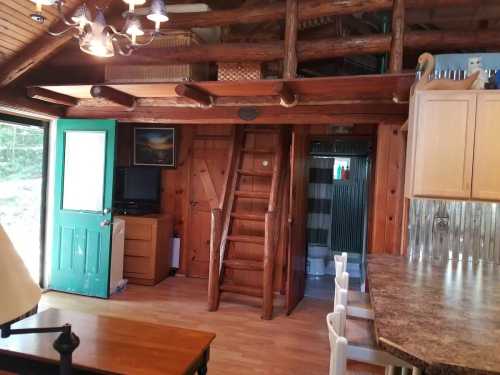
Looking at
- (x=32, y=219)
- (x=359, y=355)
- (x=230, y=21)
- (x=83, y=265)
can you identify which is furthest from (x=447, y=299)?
(x=32, y=219)

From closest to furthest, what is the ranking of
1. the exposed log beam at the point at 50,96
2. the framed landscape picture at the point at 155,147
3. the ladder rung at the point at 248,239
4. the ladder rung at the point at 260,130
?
the exposed log beam at the point at 50,96, the ladder rung at the point at 248,239, the ladder rung at the point at 260,130, the framed landscape picture at the point at 155,147

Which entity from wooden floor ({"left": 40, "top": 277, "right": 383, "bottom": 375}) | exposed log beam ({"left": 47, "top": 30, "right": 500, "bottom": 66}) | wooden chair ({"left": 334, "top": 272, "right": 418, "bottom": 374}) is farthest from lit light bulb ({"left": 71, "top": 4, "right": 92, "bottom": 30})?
wooden floor ({"left": 40, "top": 277, "right": 383, "bottom": 375})

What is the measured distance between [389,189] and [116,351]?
2559mm

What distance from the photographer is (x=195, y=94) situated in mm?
3262

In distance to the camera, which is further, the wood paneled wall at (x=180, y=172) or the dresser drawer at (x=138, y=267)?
the wood paneled wall at (x=180, y=172)

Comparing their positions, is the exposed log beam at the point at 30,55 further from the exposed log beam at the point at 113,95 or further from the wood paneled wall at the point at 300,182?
the wood paneled wall at the point at 300,182

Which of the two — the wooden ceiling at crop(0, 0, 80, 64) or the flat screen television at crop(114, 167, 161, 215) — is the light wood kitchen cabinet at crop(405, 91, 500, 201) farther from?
the flat screen television at crop(114, 167, 161, 215)

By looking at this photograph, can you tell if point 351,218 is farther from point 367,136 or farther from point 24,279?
point 24,279

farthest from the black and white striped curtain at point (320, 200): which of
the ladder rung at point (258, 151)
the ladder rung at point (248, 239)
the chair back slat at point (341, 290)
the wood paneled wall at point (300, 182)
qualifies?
the chair back slat at point (341, 290)

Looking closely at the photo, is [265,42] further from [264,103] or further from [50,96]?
[50,96]

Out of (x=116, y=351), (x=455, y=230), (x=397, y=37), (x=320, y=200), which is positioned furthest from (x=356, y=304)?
(x=320, y=200)

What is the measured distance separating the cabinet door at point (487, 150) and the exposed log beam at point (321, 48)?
→ 2.62 ft

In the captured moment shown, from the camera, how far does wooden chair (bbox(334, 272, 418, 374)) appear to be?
1627 mm

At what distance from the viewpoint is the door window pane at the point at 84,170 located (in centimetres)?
411
